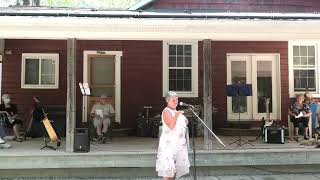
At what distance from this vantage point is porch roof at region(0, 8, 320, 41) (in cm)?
765

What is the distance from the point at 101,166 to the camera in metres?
8.01

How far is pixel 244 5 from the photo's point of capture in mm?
12375

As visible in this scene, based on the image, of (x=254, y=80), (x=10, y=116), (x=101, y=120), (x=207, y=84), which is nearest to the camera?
(x=207, y=84)

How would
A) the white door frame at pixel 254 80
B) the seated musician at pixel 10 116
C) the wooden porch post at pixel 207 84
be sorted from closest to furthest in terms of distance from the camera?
the wooden porch post at pixel 207 84 → the seated musician at pixel 10 116 → the white door frame at pixel 254 80

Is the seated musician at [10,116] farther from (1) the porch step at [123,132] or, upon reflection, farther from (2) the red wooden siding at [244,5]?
(2) the red wooden siding at [244,5]

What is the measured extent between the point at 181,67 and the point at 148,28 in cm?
379

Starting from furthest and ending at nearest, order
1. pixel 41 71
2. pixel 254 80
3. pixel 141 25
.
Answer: pixel 254 80 → pixel 41 71 → pixel 141 25

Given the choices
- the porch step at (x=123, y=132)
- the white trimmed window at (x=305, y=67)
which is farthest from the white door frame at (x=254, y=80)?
the porch step at (x=123, y=132)

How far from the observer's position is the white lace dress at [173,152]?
5992 mm

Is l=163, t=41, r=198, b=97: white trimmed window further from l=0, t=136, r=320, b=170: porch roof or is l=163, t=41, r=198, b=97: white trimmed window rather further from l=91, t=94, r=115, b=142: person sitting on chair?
l=0, t=136, r=320, b=170: porch roof

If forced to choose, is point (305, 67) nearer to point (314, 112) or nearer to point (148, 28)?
point (314, 112)

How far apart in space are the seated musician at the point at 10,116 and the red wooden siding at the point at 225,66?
5.09 m

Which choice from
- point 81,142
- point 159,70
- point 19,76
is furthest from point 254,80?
point 19,76

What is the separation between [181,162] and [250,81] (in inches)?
248
